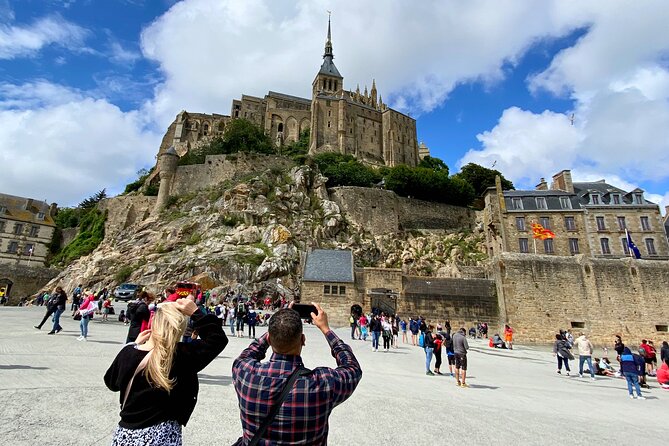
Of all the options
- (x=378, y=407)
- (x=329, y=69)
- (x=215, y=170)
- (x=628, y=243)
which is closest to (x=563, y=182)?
(x=628, y=243)

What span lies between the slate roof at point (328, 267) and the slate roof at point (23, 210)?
126 ft

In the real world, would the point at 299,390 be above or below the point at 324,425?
above

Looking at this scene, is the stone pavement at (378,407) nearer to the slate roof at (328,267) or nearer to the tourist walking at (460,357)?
the tourist walking at (460,357)

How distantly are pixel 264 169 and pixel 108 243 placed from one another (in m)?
17.7

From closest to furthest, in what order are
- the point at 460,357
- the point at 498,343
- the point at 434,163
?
the point at 460,357 < the point at 498,343 < the point at 434,163

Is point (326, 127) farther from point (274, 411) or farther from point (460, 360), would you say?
point (274, 411)

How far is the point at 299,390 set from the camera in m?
1.88

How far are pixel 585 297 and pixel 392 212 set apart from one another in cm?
2298

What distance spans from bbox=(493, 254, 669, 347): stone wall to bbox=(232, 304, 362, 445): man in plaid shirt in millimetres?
21902

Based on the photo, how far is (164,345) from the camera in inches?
80.2

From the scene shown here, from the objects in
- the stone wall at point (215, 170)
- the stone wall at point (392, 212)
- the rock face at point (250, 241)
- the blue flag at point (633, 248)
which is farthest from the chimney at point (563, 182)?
the stone wall at point (215, 170)

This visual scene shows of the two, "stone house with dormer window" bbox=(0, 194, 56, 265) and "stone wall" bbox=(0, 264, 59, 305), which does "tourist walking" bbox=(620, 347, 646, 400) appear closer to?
"stone wall" bbox=(0, 264, 59, 305)

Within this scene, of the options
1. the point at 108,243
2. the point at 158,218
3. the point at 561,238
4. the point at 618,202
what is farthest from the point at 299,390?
the point at 108,243

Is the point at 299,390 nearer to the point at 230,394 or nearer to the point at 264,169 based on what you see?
the point at 230,394
